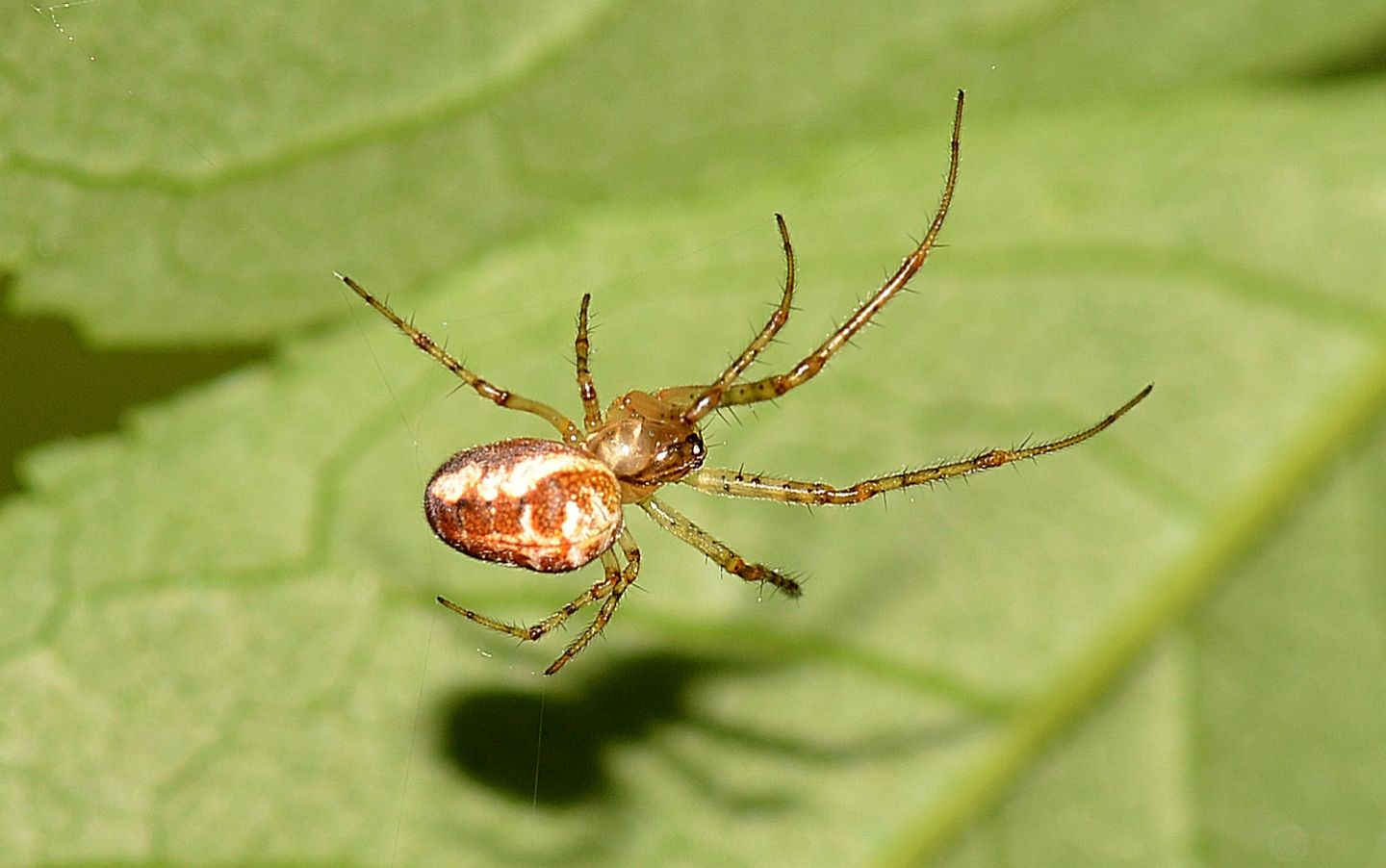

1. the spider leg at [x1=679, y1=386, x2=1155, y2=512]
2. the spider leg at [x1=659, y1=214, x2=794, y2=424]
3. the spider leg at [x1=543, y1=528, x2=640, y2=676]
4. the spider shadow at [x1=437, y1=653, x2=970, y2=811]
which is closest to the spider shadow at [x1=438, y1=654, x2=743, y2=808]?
the spider shadow at [x1=437, y1=653, x2=970, y2=811]

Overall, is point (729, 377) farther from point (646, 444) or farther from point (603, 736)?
point (603, 736)

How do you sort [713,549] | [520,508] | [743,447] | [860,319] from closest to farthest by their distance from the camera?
1. [520,508]
2. [860,319]
3. [713,549]
4. [743,447]

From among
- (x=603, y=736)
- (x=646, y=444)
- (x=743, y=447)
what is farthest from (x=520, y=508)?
(x=743, y=447)

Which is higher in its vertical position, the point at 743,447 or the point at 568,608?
the point at 743,447

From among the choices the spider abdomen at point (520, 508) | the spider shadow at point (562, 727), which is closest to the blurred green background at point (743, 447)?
the spider shadow at point (562, 727)

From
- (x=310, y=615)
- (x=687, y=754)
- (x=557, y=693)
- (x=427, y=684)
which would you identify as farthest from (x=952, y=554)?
(x=310, y=615)

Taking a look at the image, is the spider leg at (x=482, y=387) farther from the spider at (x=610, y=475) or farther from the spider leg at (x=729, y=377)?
the spider leg at (x=729, y=377)

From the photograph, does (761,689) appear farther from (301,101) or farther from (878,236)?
(301,101)
